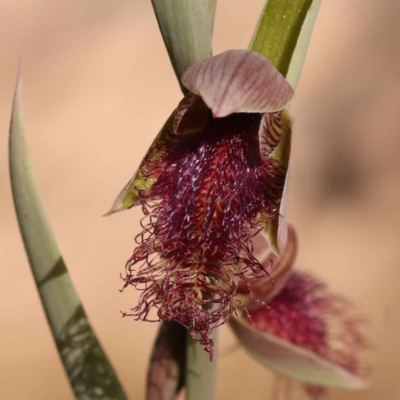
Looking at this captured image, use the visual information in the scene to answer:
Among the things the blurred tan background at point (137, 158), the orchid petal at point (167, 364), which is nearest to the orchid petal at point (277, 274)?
the orchid petal at point (167, 364)

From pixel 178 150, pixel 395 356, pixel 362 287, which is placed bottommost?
pixel 395 356

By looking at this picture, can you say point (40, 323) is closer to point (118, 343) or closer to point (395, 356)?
point (118, 343)

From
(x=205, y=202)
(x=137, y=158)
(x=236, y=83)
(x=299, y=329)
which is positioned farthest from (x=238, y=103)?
(x=137, y=158)

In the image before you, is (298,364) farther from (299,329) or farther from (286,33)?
(286,33)

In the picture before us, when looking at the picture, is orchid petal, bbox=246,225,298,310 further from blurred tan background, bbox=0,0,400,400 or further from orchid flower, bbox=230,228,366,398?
blurred tan background, bbox=0,0,400,400

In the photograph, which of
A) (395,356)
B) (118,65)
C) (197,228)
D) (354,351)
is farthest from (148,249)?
(118,65)

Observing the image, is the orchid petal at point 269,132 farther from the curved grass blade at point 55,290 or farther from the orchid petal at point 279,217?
the curved grass blade at point 55,290
